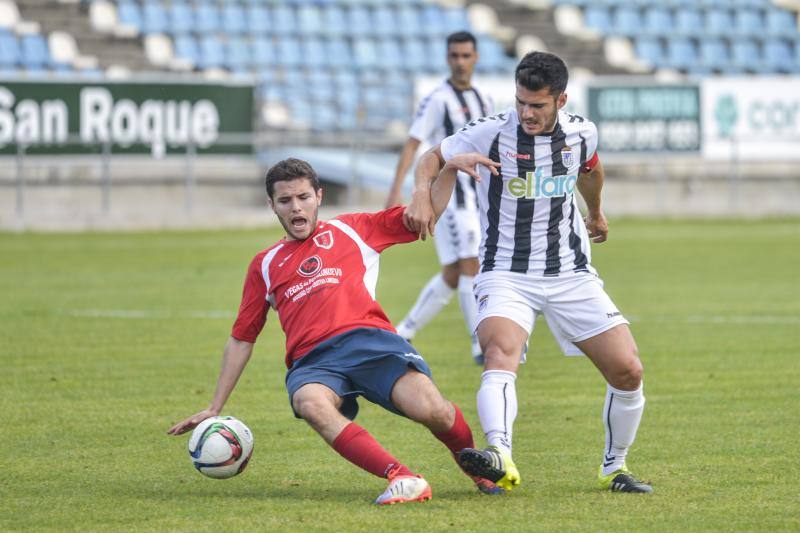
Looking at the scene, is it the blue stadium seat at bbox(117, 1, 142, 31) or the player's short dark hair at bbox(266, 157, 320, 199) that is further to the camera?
the blue stadium seat at bbox(117, 1, 142, 31)

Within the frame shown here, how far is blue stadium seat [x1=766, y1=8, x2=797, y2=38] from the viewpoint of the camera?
33.2 metres

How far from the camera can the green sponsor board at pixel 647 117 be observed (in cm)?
2622

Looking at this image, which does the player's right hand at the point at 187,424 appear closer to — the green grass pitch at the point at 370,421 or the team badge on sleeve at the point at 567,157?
the green grass pitch at the point at 370,421

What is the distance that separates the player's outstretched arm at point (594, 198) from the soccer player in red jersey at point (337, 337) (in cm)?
71

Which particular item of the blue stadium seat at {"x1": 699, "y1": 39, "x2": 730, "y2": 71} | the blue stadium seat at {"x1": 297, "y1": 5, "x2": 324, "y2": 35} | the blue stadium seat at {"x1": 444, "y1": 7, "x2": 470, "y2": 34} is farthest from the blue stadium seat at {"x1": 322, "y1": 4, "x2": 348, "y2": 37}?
the blue stadium seat at {"x1": 699, "y1": 39, "x2": 730, "y2": 71}

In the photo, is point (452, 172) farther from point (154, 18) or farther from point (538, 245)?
point (154, 18)

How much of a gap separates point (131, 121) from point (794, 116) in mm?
13582

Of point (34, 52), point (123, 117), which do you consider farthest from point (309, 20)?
point (123, 117)

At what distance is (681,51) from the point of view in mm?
32156

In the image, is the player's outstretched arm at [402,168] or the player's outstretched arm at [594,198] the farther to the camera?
the player's outstretched arm at [402,168]

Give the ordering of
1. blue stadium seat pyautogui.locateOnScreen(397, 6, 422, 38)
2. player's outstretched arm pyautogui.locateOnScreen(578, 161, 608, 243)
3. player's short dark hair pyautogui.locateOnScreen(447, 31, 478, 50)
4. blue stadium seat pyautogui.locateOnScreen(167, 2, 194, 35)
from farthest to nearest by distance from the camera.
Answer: blue stadium seat pyautogui.locateOnScreen(397, 6, 422, 38)
blue stadium seat pyautogui.locateOnScreen(167, 2, 194, 35)
player's short dark hair pyautogui.locateOnScreen(447, 31, 478, 50)
player's outstretched arm pyautogui.locateOnScreen(578, 161, 608, 243)

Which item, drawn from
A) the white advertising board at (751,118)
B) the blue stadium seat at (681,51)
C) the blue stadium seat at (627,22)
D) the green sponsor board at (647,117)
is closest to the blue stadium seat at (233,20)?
the green sponsor board at (647,117)

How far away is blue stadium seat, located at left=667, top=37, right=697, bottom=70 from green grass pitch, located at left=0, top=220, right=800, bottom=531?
17.9m

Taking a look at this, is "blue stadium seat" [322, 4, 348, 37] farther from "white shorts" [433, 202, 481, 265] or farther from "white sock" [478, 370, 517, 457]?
"white sock" [478, 370, 517, 457]
